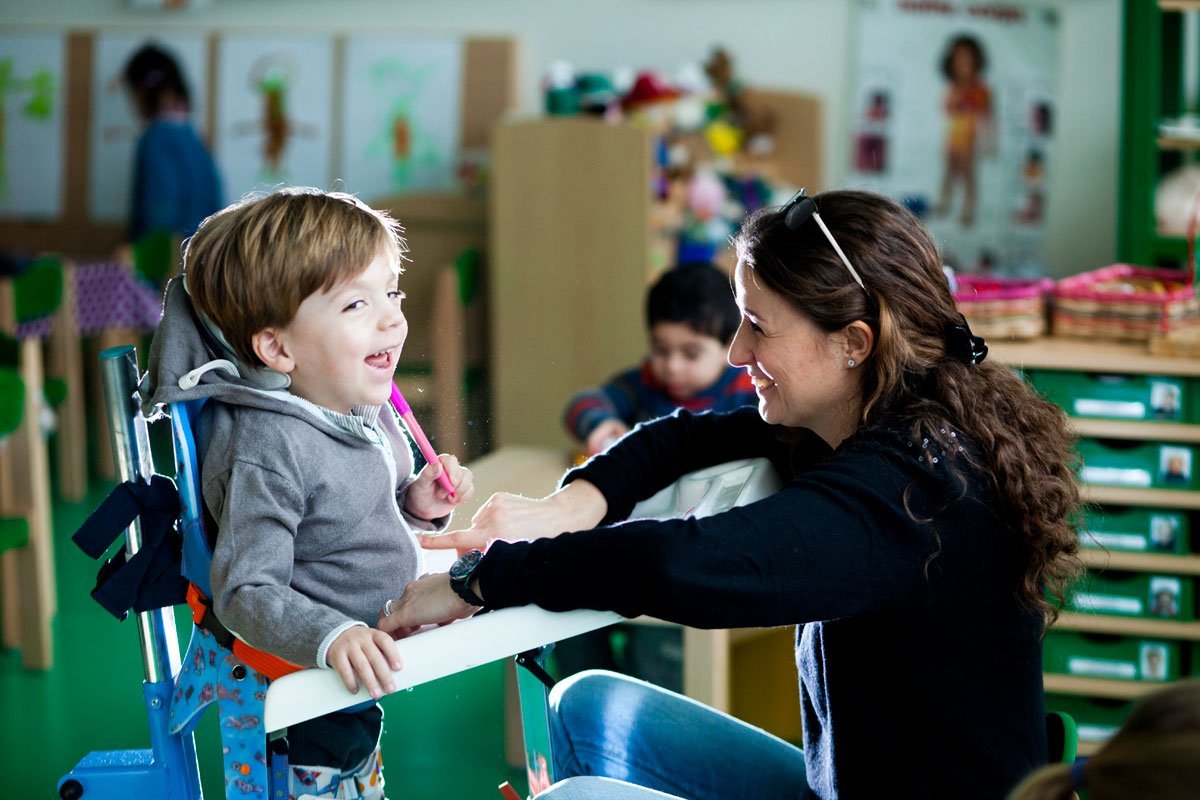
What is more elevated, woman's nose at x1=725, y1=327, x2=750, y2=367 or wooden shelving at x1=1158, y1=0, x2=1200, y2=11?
wooden shelving at x1=1158, y1=0, x2=1200, y2=11

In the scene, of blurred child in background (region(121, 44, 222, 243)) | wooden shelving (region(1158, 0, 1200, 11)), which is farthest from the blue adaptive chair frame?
blurred child in background (region(121, 44, 222, 243))

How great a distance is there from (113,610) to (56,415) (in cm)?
386

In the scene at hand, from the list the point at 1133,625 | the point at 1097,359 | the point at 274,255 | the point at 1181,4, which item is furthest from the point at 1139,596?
the point at 274,255

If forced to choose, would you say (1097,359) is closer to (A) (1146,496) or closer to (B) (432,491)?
(A) (1146,496)

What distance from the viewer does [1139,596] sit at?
2389 millimetres

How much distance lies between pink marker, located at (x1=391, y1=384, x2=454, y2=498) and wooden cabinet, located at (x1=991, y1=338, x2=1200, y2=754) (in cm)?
133

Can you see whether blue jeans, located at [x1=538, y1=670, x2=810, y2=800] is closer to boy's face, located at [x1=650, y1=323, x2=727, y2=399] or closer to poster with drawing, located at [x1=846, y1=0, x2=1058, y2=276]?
boy's face, located at [x1=650, y1=323, x2=727, y2=399]

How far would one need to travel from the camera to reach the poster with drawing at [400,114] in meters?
5.35

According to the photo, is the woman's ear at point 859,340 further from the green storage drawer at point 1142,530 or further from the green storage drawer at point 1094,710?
the green storage drawer at point 1094,710

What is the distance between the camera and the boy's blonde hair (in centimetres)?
116

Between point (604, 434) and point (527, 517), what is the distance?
108cm

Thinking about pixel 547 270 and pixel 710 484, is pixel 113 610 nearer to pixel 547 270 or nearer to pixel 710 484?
pixel 710 484

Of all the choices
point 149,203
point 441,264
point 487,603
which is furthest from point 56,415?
point 487,603

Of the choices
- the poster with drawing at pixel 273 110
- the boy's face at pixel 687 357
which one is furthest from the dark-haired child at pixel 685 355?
the poster with drawing at pixel 273 110
